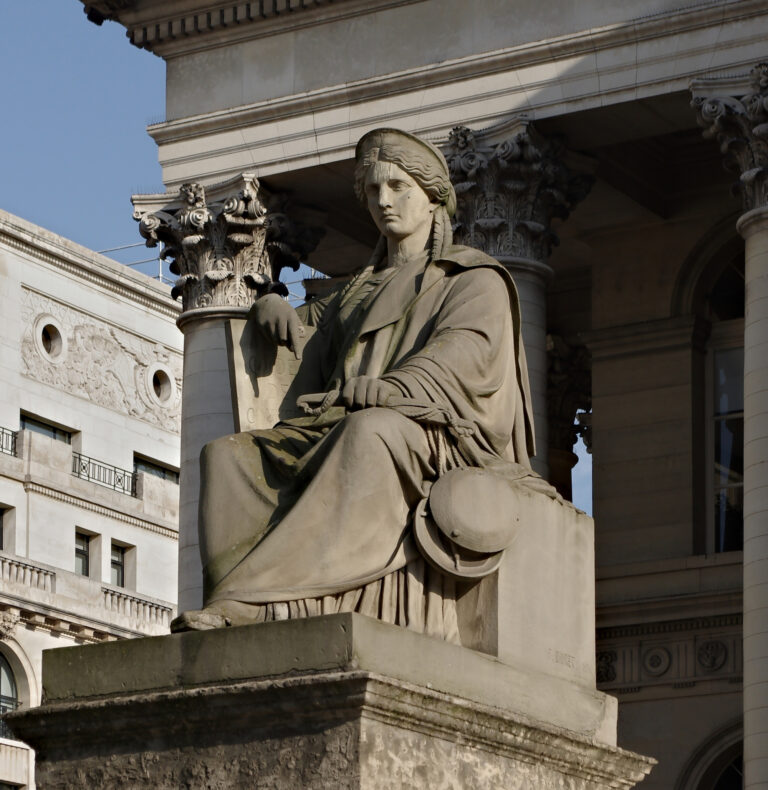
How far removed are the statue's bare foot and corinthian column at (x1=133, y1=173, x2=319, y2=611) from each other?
22.8m

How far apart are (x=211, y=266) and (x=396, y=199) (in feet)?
73.2

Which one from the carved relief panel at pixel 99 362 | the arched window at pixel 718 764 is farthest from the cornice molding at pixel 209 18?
the carved relief panel at pixel 99 362

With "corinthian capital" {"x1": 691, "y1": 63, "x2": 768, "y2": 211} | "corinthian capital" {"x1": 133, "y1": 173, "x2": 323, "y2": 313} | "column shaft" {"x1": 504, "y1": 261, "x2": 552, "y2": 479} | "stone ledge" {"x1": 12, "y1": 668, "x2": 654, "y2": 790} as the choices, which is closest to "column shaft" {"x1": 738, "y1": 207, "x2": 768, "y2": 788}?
"corinthian capital" {"x1": 691, "y1": 63, "x2": 768, "y2": 211}

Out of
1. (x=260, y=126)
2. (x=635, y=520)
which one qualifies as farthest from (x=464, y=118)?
(x=635, y=520)

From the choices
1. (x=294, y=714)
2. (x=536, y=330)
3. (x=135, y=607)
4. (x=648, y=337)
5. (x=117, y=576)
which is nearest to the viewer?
(x=294, y=714)

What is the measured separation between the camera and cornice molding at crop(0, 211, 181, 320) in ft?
215

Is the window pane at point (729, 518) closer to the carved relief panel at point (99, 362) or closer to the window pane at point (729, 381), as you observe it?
the window pane at point (729, 381)

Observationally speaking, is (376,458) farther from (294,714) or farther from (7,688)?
(7,688)

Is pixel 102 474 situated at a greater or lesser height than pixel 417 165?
greater

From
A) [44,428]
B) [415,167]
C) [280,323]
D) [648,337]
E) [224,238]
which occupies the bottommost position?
[280,323]

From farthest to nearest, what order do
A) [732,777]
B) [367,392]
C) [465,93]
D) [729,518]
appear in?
1. [729,518]
2. [732,777]
3. [465,93]
4. [367,392]

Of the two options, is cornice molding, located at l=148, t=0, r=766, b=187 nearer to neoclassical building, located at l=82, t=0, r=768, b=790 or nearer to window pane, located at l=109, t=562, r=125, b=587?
neoclassical building, located at l=82, t=0, r=768, b=790

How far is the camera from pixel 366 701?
982cm

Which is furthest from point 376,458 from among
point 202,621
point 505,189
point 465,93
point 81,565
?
point 81,565
